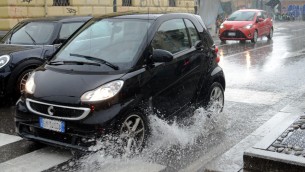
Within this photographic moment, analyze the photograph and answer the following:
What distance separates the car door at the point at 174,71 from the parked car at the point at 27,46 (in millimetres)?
3070

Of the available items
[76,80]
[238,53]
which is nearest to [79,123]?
[76,80]

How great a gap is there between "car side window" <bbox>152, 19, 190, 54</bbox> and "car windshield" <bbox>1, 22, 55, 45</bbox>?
3.29 m

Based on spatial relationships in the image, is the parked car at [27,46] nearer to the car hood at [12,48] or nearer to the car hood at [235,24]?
the car hood at [12,48]

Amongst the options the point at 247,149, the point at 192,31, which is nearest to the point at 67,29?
the point at 192,31

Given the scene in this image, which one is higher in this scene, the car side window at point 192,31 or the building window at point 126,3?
the building window at point 126,3

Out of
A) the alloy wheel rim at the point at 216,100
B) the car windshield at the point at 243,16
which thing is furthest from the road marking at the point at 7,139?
the car windshield at the point at 243,16

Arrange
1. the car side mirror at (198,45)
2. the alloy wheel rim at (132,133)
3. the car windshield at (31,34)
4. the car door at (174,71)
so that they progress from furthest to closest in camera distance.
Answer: the car windshield at (31,34)
the car side mirror at (198,45)
the car door at (174,71)
the alloy wheel rim at (132,133)

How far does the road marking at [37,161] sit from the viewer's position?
15.2 feet

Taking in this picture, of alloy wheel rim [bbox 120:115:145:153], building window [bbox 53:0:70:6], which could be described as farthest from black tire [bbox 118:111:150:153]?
building window [bbox 53:0:70:6]

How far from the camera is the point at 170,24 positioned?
5.92m

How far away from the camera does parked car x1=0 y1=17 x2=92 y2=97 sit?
7.35m

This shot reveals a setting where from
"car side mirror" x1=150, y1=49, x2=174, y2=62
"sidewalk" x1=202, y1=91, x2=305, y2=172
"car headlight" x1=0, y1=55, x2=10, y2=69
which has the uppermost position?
Result: "car side mirror" x1=150, y1=49, x2=174, y2=62

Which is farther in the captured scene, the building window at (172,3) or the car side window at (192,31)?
the building window at (172,3)

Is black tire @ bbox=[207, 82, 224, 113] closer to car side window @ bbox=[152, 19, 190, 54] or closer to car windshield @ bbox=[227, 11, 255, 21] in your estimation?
car side window @ bbox=[152, 19, 190, 54]
